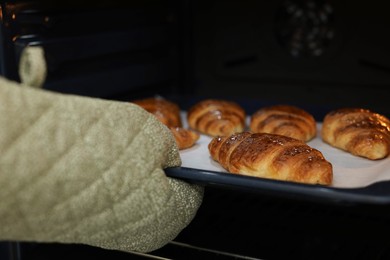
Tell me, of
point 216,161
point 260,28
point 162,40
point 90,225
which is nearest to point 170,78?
point 162,40

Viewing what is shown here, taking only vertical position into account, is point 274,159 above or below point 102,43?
below

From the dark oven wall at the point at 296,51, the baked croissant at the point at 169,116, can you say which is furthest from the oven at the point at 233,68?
the baked croissant at the point at 169,116

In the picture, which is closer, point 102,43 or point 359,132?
point 359,132

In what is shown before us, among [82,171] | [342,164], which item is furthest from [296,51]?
[82,171]

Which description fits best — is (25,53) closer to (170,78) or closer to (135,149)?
(135,149)

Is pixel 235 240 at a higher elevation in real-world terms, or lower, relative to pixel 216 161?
lower

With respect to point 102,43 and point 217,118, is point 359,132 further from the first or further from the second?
point 102,43
